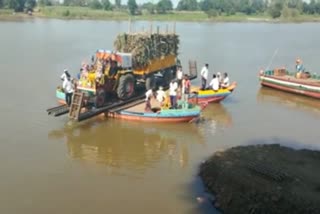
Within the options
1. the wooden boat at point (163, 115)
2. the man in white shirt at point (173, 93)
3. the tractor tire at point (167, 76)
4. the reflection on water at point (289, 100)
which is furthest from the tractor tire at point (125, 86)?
the reflection on water at point (289, 100)

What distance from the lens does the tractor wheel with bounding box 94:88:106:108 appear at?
17.2 metres

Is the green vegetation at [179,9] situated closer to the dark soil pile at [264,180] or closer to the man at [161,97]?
the man at [161,97]

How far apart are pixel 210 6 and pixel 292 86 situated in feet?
343

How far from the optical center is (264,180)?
11.0 metres

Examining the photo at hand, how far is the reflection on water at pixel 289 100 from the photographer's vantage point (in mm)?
21531

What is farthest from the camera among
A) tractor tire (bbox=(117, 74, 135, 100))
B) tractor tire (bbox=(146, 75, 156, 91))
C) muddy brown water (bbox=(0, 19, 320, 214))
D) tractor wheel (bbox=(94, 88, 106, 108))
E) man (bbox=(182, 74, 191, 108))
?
tractor tire (bbox=(146, 75, 156, 91))

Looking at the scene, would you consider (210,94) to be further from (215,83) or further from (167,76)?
(167,76)

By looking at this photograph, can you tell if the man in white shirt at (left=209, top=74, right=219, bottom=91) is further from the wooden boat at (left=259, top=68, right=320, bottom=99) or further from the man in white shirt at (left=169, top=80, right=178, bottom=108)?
the wooden boat at (left=259, top=68, right=320, bottom=99)

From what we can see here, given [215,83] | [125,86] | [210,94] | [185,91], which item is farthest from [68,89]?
[215,83]

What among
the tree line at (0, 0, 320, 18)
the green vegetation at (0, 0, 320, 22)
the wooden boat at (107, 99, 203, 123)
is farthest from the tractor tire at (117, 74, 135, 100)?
the tree line at (0, 0, 320, 18)

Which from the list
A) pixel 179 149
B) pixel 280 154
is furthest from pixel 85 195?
pixel 280 154

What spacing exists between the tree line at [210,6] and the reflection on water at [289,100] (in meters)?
78.8

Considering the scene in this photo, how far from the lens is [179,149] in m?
15.0

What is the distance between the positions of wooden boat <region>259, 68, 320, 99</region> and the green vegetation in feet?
205
